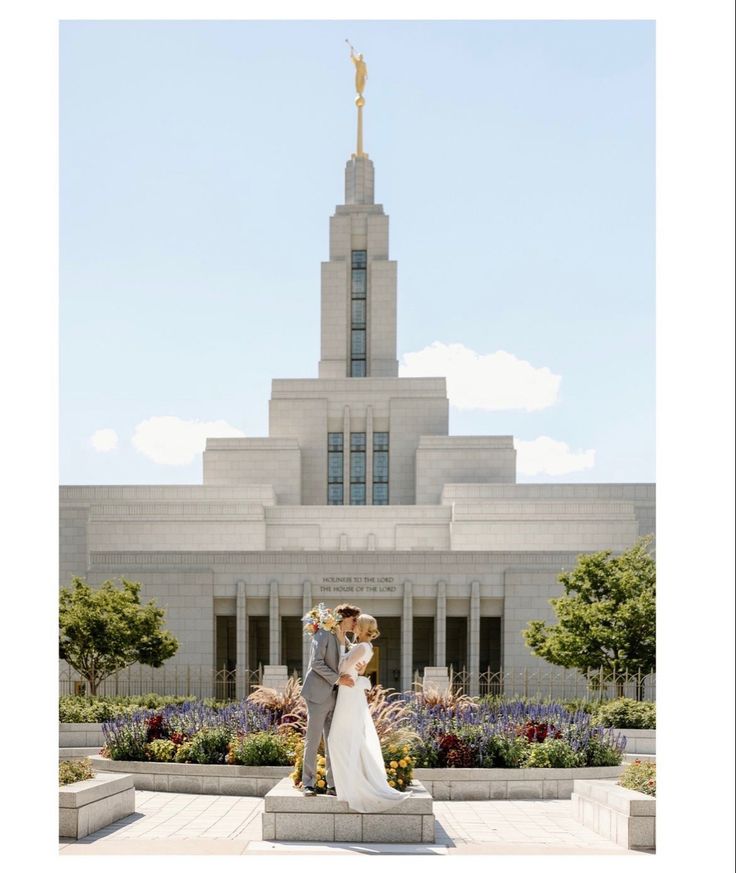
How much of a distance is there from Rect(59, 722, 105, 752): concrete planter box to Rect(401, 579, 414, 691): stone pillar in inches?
837

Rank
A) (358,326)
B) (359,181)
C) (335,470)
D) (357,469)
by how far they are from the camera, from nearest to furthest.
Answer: (335,470)
(357,469)
(358,326)
(359,181)

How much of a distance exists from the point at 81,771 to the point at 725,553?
8933 millimetres

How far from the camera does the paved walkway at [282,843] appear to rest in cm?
1142

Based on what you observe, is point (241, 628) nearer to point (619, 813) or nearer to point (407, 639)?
point (407, 639)

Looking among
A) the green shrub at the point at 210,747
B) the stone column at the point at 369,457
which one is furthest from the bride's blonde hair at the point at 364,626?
the stone column at the point at 369,457

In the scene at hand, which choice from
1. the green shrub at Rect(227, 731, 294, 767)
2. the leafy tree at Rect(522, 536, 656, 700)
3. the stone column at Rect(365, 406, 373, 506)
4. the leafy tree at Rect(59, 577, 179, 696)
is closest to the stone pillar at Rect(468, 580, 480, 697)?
the leafy tree at Rect(522, 536, 656, 700)

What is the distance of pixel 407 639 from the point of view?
141ft

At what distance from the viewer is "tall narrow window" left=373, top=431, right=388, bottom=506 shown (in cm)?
5597

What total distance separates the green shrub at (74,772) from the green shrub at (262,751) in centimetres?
328

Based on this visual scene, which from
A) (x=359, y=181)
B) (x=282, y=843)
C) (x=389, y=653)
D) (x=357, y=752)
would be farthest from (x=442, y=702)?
(x=359, y=181)

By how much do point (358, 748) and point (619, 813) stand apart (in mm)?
3034
